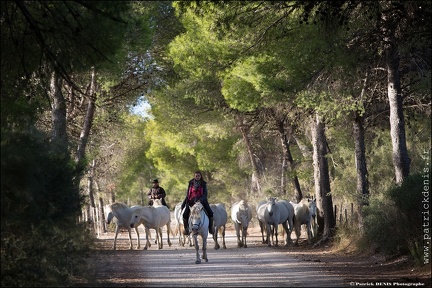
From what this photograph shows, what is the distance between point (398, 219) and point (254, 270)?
128 inches

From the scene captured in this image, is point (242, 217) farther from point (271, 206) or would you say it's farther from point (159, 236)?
point (159, 236)

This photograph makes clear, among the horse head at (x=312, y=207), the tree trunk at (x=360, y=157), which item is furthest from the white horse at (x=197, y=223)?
the horse head at (x=312, y=207)

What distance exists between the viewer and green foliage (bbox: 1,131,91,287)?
11266mm

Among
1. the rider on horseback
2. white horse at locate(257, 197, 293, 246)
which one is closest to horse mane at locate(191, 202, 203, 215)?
the rider on horseback

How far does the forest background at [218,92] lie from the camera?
12.4 meters

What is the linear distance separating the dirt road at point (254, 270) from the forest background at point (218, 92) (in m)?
0.71

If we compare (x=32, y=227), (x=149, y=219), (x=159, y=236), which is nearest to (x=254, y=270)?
(x=32, y=227)

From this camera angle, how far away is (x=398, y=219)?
1695cm

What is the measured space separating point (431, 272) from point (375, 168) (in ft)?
54.2

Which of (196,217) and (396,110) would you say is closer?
(396,110)

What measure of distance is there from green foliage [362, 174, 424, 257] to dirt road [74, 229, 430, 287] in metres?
0.42

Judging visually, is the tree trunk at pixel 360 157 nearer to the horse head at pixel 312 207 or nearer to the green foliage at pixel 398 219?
the green foliage at pixel 398 219

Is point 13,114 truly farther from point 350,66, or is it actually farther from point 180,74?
point 180,74

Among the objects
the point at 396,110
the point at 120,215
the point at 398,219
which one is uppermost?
the point at 396,110
